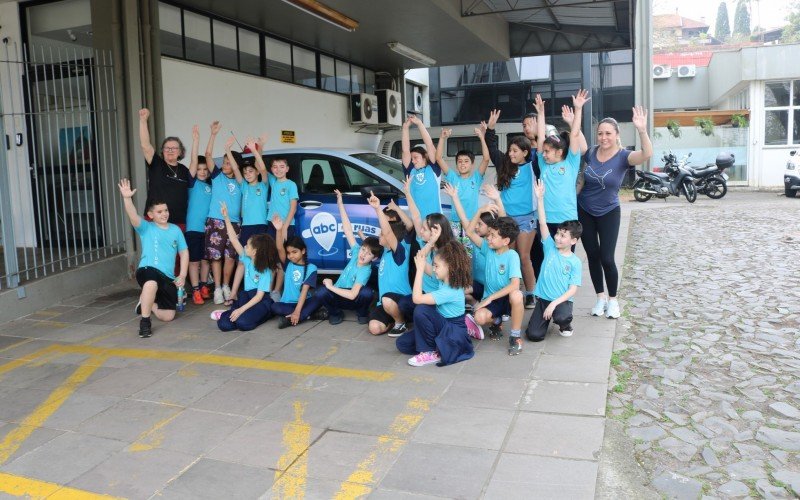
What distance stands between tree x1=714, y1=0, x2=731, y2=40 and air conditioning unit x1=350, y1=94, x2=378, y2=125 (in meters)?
109

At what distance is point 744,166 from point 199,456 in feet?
77.3

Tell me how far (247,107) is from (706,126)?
→ 1823 cm

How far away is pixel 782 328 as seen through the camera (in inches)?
211

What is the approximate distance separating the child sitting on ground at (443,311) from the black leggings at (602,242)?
4.59ft

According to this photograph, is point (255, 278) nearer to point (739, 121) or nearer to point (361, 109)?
point (361, 109)

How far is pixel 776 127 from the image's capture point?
2230 centimetres

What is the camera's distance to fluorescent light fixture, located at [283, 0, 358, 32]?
323 inches

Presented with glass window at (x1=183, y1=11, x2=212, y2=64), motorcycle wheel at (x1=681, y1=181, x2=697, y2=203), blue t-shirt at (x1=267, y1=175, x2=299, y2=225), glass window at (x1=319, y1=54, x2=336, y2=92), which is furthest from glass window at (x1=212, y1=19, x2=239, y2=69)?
motorcycle wheel at (x1=681, y1=181, x2=697, y2=203)

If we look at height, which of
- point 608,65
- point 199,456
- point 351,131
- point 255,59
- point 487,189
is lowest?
point 199,456

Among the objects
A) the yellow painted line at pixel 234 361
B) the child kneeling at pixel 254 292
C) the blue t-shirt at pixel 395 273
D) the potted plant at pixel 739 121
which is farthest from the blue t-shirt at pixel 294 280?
the potted plant at pixel 739 121

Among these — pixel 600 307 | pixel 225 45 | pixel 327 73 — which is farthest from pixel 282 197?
pixel 327 73

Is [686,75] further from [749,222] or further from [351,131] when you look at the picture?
[351,131]

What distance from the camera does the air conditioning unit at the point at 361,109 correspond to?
1336 cm

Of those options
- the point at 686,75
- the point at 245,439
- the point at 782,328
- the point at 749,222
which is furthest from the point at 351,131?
the point at 686,75
